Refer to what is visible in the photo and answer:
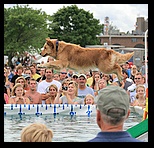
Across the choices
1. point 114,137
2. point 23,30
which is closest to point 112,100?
point 114,137

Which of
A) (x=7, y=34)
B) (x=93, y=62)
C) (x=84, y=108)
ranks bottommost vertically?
(x=84, y=108)

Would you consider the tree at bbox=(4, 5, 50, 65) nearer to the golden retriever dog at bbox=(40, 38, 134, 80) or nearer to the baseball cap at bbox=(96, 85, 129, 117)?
the golden retriever dog at bbox=(40, 38, 134, 80)

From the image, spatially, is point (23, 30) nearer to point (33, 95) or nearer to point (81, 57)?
point (33, 95)

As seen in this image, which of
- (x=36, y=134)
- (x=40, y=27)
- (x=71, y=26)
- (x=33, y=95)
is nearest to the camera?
(x=36, y=134)

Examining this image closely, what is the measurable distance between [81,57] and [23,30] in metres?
31.7

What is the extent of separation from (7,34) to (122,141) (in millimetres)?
34421

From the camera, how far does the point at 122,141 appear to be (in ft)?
7.34

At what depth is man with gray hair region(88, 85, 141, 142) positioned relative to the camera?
88.6 inches

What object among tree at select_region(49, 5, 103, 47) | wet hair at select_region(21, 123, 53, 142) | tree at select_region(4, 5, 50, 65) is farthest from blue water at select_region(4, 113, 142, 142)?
tree at select_region(49, 5, 103, 47)

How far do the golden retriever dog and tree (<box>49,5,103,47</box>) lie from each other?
3728 cm

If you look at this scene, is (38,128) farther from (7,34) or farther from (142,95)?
(7,34)

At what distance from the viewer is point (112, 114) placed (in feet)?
7.43
